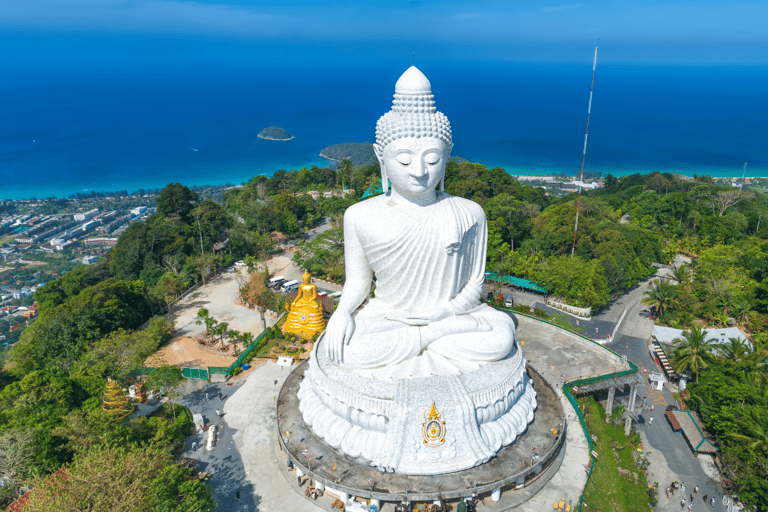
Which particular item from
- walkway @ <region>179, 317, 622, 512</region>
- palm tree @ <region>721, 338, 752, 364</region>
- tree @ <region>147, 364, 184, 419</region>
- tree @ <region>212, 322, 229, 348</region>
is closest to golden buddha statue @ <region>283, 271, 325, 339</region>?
walkway @ <region>179, 317, 622, 512</region>

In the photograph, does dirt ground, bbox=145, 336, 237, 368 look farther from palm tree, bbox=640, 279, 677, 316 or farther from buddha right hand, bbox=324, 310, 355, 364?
palm tree, bbox=640, 279, 677, 316

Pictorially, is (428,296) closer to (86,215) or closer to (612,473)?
(612,473)

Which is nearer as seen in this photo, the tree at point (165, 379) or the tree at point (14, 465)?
the tree at point (14, 465)

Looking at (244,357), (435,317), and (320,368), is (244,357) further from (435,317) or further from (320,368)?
(435,317)

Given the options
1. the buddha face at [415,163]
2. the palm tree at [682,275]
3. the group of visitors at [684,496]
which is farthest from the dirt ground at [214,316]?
the palm tree at [682,275]

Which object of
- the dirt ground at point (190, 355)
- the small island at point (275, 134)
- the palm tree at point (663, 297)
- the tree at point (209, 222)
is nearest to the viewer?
the dirt ground at point (190, 355)

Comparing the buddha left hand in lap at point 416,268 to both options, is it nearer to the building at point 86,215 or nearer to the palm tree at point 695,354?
the palm tree at point 695,354

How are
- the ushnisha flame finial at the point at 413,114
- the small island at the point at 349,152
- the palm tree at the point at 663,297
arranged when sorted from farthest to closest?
the small island at the point at 349,152 < the palm tree at the point at 663,297 < the ushnisha flame finial at the point at 413,114
